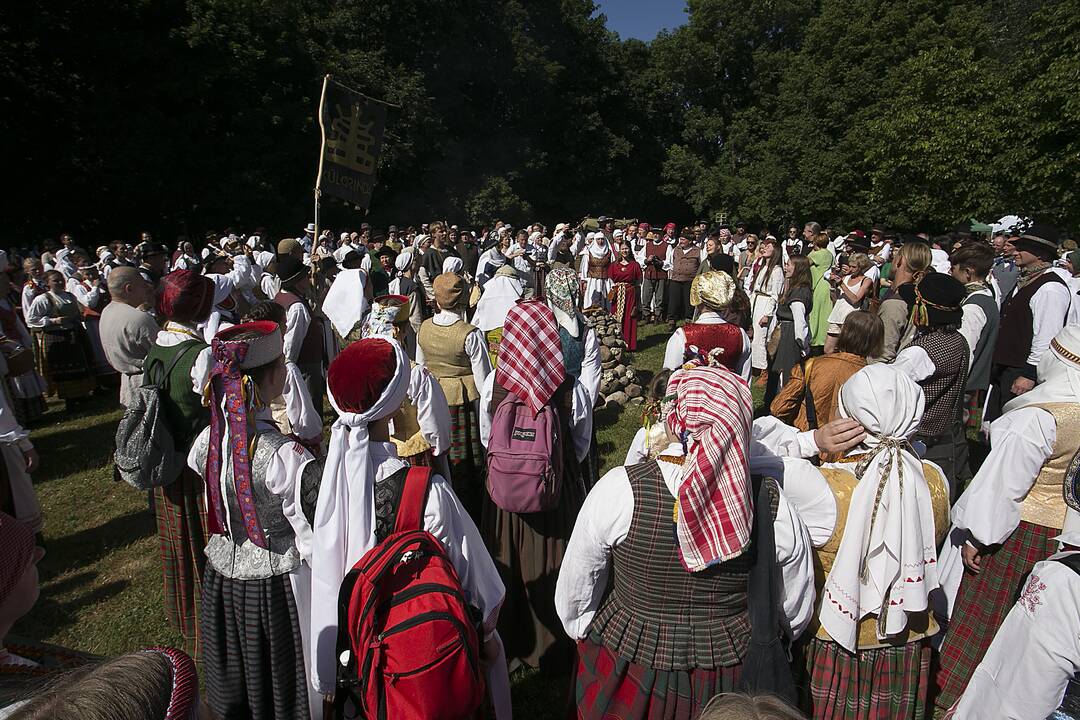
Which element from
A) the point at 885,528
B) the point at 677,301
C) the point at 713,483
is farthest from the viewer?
the point at 677,301

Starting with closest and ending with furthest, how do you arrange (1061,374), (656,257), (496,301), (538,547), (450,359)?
1. (1061,374)
2. (538,547)
3. (450,359)
4. (496,301)
5. (656,257)

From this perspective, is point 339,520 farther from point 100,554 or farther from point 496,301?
point 496,301

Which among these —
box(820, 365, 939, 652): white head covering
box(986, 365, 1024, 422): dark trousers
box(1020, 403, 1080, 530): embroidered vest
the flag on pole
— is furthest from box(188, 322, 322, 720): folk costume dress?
box(986, 365, 1024, 422): dark trousers

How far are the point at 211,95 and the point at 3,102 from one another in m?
6.17

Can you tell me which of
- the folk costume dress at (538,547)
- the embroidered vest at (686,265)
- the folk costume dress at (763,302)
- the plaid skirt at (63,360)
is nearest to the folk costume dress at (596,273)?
the embroidered vest at (686,265)

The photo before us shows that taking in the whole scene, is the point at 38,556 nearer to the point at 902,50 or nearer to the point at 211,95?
the point at 211,95

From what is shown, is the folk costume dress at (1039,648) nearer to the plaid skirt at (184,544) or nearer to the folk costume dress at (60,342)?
the plaid skirt at (184,544)

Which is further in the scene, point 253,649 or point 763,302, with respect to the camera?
point 763,302

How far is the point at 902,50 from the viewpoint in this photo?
2612cm

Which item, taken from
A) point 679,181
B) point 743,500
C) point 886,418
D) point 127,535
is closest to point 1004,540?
point 886,418

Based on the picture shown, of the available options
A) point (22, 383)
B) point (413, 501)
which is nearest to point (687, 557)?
point (413, 501)

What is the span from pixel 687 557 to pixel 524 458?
4.59ft

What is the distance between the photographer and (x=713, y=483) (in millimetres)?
1991

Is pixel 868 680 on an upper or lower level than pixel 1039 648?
lower
